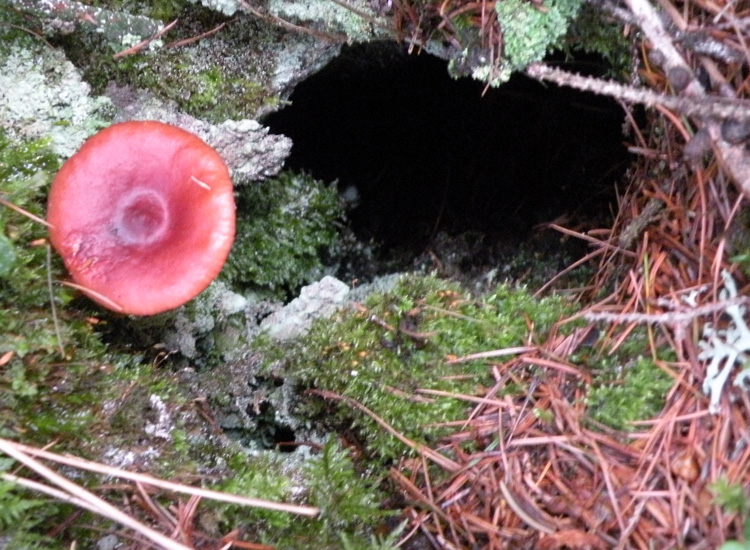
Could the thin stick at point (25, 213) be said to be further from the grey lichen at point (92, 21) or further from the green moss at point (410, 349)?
the green moss at point (410, 349)

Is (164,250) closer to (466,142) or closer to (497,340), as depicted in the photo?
(497,340)

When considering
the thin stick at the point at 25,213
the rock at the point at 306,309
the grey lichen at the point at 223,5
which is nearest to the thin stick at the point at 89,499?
the thin stick at the point at 25,213

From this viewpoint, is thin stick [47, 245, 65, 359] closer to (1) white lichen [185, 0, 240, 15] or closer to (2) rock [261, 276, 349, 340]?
(2) rock [261, 276, 349, 340]

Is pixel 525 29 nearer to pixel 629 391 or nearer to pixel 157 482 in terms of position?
pixel 629 391

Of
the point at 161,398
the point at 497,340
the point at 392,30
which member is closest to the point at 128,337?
the point at 161,398

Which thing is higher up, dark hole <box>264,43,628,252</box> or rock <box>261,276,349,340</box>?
dark hole <box>264,43,628,252</box>

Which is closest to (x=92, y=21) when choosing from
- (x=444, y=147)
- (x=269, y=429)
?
(x=269, y=429)

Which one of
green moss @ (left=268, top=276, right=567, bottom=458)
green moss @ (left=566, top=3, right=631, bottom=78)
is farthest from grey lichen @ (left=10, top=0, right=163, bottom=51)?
green moss @ (left=566, top=3, right=631, bottom=78)
